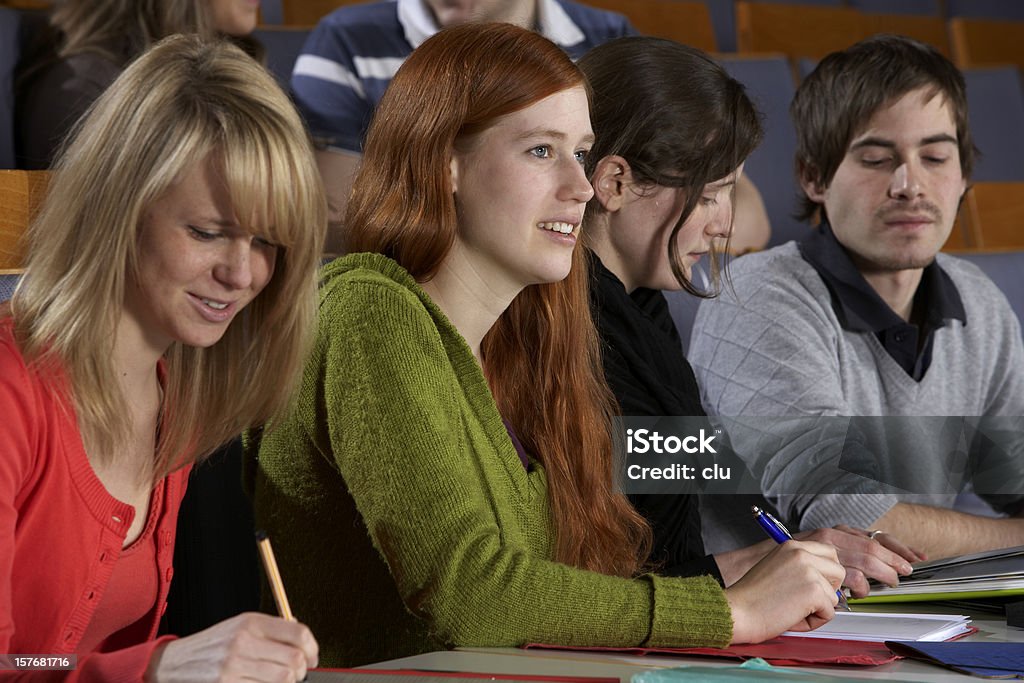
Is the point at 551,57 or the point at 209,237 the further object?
the point at 551,57

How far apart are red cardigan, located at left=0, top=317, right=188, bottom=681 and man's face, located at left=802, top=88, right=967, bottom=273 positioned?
85cm

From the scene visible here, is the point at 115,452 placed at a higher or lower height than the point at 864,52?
lower

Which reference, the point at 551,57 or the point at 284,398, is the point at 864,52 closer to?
the point at 551,57

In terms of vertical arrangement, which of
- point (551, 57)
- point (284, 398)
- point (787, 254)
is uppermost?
point (551, 57)

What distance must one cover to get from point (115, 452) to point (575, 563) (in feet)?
1.08

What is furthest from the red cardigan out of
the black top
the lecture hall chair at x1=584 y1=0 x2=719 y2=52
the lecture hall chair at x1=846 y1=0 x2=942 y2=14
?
the lecture hall chair at x1=846 y1=0 x2=942 y2=14

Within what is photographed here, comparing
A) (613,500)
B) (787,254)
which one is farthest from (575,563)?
(787,254)

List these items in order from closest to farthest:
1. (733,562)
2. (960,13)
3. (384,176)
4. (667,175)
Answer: (384,176) < (733,562) < (667,175) < (960,13)

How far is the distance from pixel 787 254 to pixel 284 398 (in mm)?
703

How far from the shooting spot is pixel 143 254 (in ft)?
2.12

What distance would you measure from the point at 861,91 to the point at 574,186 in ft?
1.79

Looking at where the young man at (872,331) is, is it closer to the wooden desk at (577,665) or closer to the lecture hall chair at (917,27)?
the wooden desk at (577,665)

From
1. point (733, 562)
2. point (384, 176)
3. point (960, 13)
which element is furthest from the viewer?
point (960, 13)

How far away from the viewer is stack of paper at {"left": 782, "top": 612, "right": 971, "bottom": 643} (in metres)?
0.72
